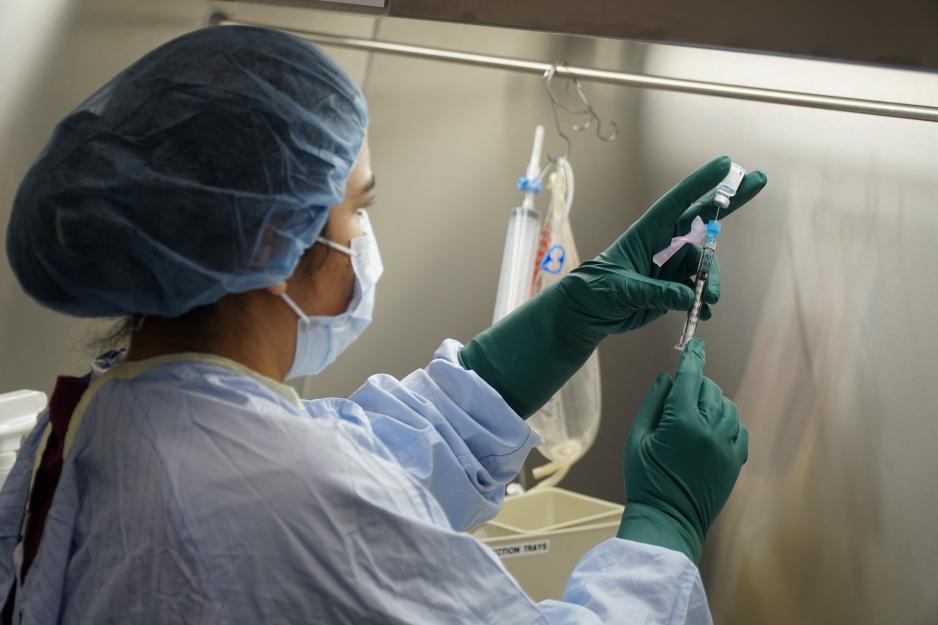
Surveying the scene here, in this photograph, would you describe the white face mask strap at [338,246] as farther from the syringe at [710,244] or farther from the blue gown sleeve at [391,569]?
the syringe at [710,244]

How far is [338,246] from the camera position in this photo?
1.04 m

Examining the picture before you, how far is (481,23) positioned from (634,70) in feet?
3.02

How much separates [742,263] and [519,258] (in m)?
0.50

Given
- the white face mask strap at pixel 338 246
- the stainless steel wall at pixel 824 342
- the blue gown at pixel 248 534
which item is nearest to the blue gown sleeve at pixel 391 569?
the blue gown at pixel 248 534

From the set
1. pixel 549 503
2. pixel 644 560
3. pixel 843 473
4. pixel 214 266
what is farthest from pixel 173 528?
pixel 843 473

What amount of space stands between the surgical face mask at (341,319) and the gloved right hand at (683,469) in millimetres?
367

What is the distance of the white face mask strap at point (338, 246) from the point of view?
40.7 inches

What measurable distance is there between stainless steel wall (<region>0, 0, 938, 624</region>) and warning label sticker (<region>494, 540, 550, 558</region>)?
512 mm

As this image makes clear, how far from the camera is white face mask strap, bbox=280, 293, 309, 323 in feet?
3.32

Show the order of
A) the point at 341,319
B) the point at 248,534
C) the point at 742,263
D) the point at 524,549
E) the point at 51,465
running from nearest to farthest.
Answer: the point at 248,534 < the point at 51,465 < the point at 341,319 < the point at 524,549 < the point at 742,263

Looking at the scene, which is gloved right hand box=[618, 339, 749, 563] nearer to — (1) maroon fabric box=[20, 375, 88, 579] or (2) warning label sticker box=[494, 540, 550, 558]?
(2) warning label sticker box=[494, 540, 550, 558]

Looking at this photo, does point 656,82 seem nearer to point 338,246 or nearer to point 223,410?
point 338,246

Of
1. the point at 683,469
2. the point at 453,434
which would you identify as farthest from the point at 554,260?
the point at 683,469

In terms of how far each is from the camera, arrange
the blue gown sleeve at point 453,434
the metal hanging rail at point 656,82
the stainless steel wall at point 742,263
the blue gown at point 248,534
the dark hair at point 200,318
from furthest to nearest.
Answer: the stainless steel wall at point 742,263
the metal hanging rail at point 656,82
the blue gown sleeve at point 453,434
the dark hair at point 200,318
the blue gown at point 248,534
